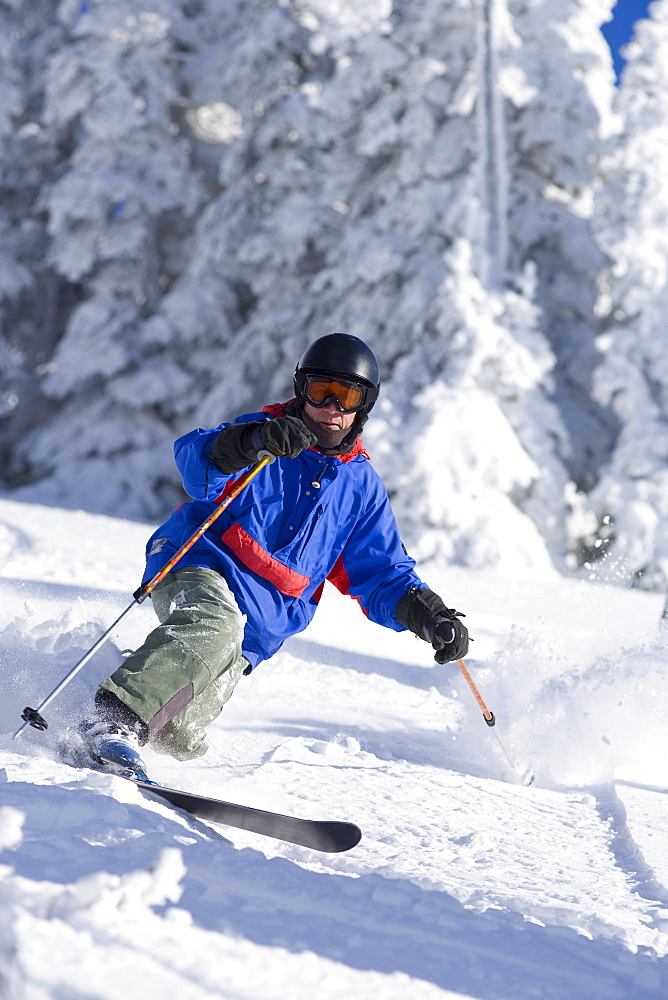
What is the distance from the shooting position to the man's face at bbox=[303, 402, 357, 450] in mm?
3434

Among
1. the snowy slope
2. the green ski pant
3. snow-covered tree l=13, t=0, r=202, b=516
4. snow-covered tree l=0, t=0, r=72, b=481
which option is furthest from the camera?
snow-covered tree l=0, t=0, r=72, b=481

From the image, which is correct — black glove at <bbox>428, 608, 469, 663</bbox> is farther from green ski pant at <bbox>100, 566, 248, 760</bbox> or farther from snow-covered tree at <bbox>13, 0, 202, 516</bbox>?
snow-covered tree at <bbox>13, 0, 202, 516</bbox>

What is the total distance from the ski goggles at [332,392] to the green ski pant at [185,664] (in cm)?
81

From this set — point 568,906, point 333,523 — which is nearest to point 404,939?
point 568,906

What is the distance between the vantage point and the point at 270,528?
3.38m

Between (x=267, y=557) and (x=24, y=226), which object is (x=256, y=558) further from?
(x=24, y=226)

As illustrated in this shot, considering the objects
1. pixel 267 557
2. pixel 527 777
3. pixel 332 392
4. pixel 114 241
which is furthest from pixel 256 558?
pixel 114 241

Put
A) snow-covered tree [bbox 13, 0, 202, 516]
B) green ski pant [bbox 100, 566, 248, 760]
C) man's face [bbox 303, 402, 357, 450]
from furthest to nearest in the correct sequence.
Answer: snow-covered tree [bbox 13, 0, 202, 516]
man's face [bbox 303, 402, 357, 450]
green ski pant [bbox 100, 566, 248, 760]

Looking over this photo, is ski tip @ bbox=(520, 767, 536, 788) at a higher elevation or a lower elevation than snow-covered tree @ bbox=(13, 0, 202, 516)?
lower

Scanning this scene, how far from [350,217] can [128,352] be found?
477cm

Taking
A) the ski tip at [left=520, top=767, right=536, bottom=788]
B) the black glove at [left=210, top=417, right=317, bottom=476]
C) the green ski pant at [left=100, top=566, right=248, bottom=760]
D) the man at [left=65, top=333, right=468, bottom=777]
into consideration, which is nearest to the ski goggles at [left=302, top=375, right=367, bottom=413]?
the man at [left=65, top=333, right=468, bottom=777]

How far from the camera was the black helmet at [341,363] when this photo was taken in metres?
3.44

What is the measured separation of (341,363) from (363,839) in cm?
178

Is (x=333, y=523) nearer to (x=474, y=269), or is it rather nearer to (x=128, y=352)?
(x=474, y=269)
